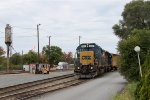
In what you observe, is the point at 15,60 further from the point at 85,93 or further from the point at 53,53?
the point at 85,93

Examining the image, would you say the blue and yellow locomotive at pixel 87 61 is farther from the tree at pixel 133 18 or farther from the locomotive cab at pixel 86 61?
the tree at pixel 133 18

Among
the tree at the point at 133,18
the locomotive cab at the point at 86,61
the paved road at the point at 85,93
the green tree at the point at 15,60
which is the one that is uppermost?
the tree at the point at 133,18

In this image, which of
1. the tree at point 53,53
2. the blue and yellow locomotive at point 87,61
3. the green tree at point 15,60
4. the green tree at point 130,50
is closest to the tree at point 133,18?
the blue and yellow locomotive at point 87,61

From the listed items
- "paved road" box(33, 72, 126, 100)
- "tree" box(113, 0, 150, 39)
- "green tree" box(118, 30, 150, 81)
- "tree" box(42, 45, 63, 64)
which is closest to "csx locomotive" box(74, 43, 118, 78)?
"green tree" box(118, 30, 150, 81)

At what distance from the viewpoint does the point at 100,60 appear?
5119 centimetres

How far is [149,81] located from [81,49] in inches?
1431

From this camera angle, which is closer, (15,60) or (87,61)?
(87,61)

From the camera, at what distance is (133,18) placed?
248 feet

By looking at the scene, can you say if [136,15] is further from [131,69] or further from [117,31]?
[131,69]

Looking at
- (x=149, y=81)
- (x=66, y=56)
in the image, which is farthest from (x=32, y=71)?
(x=66, y=56)

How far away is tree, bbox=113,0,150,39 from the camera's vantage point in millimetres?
Answer: 74125

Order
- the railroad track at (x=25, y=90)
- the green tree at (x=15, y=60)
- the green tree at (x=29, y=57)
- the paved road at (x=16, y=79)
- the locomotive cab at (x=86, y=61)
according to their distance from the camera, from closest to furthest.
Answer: the railroad track at (x=25, y=90) → the paved road at (x=16, y=79) → the locomotive cab at (x=86, y=61) → the green tree at (x=29, y=57) → the green tree at (x=15, y=60)

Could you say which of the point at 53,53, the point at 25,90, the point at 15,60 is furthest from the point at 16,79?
the point at 53,53

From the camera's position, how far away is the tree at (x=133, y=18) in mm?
74125
